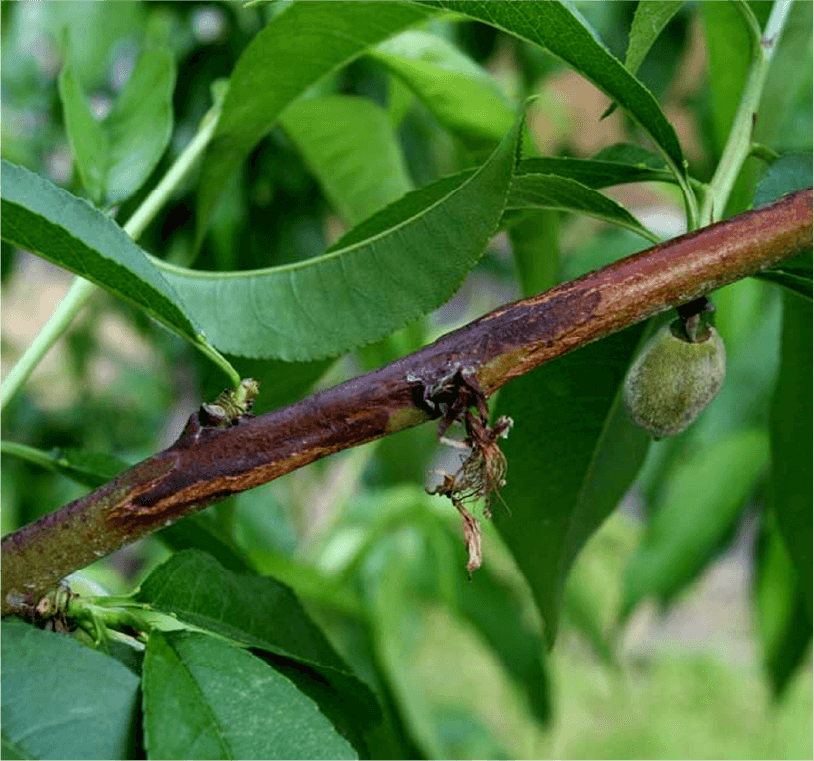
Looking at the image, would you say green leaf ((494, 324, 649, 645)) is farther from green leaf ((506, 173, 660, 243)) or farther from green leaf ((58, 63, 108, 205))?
green leaf ((58, 63, 108, 205))

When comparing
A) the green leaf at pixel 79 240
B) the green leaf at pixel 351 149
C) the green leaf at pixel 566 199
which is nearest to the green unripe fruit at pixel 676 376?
the green leaf at pixel 566 199

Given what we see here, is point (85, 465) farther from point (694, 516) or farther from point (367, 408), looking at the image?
point (694, 516)

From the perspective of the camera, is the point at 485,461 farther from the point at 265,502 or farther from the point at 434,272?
the point at 265,502

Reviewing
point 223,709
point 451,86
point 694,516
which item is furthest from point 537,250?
point 694,516

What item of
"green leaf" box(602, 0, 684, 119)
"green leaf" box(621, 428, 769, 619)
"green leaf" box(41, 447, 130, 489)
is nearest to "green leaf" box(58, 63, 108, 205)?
"green leaf" box(41, 447, 130, 489)

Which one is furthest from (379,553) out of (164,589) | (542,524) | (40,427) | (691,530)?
(164,589)

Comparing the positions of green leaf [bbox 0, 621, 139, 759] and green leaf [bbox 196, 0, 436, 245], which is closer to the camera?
green leaf [bbox 0, 621, 139, 759]

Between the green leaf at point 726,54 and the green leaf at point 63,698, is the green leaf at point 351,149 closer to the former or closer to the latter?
the green leaf at point 726,54
